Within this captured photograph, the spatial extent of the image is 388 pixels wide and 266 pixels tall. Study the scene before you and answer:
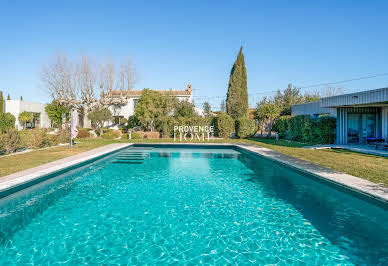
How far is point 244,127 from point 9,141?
626 inches

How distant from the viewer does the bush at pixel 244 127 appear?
813 inches

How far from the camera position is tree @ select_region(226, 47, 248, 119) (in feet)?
84.9

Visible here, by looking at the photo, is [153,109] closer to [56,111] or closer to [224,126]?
[224,126]

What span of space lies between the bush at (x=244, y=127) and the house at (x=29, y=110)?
67.2 feet

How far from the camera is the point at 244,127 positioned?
20.7 meters

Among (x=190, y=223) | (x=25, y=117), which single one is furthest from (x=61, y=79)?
(x=190, y=223)

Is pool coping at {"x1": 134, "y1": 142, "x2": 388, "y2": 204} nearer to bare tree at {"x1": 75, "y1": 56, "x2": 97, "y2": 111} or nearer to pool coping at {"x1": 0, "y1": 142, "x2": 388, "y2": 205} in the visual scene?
pool coping at {"x1": 0, "y1": 142, "x2": 388, "y2": 205}

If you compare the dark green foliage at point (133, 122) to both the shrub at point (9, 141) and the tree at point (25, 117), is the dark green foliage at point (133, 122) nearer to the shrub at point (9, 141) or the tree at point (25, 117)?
the tree at point (25, 117)

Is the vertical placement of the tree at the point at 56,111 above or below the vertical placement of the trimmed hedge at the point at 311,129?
above

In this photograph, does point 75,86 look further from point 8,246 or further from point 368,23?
point 368,23

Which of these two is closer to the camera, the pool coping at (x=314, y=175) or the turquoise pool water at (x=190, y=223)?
the turquoise pool water at (x=190, y=223)

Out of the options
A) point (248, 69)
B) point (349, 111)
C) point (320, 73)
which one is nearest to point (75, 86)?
point (248, 69)

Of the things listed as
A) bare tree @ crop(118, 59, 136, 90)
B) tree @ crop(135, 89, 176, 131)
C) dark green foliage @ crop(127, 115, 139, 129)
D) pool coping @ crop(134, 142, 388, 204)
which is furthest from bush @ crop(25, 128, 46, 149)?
bare tree @ crop(118, 59, 136, 90)

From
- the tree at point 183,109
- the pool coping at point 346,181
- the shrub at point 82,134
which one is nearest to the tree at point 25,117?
the shrub at point 82,134
